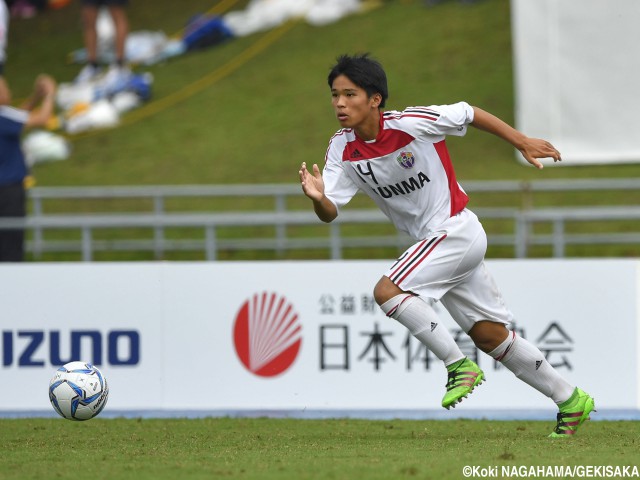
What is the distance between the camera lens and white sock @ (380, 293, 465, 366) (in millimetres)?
7457

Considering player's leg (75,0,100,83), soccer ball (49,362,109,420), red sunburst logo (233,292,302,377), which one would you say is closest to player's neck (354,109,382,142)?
soccer ball (49,362,109,420)

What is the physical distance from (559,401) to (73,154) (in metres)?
12.0

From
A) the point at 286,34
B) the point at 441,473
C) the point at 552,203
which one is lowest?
the point at 441,473

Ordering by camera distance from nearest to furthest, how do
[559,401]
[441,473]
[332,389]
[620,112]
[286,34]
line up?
[441,473]
[559,401]
[332,389]
[620,112]
[286,34]

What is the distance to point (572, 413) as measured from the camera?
7762 millimetres

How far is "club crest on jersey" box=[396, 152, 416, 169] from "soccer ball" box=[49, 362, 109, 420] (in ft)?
7.74

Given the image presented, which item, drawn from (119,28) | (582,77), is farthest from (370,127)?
(119,28)

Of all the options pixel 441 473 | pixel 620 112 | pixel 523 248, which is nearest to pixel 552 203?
pixel 620 112

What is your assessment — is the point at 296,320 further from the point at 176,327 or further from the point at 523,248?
the point at 523,248

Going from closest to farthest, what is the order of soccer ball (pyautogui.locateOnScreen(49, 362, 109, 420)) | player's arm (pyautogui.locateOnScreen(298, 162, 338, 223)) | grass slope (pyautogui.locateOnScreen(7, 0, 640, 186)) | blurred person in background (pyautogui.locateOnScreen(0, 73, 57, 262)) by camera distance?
player's arm (pyautogui.locateOnScreen(298, 162, 338, 223)) → soccer ball (pyautogui.locateOnScreen(49, 362, 109, 420)) → blurred person in background (pyautogui.locateOnScreen(0, 73, 57, 262)) → grass slope (pyautogui.locateOnScreen(7, 0, 640, 186))

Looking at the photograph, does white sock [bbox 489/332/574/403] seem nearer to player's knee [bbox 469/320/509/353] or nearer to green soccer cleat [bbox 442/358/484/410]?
player's knee [bbox 469/320/509/353]

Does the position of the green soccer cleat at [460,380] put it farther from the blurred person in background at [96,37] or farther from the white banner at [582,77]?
the blurred person in background at [96,37]

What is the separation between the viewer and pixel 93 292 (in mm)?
10289

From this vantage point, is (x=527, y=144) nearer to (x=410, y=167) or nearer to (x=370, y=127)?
(x=410, y=167)
